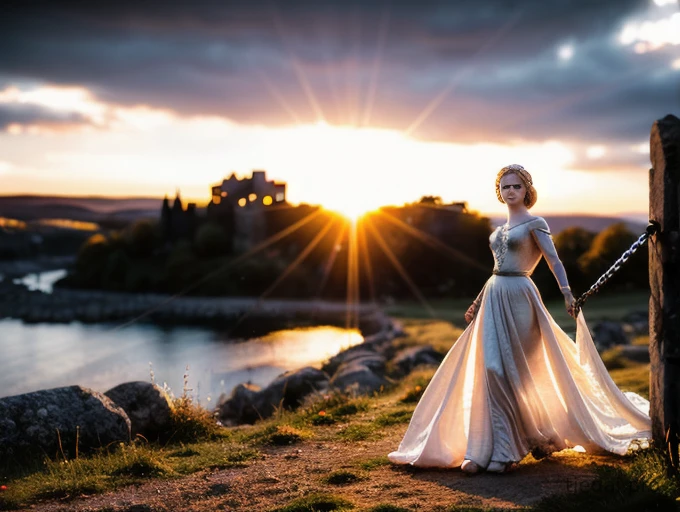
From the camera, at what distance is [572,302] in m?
7.41

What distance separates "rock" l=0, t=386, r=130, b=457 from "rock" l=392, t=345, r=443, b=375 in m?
10.2

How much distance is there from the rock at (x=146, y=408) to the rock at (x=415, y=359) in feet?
29.3

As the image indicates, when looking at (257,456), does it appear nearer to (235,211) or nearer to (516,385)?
(516,385)

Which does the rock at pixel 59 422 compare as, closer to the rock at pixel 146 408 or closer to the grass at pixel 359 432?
the rock at pixel 146 408

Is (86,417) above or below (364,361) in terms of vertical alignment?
above

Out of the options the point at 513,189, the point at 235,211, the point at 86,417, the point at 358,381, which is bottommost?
the point at 358,381

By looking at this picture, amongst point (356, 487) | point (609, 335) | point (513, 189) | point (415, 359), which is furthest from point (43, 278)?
point (513, 189)

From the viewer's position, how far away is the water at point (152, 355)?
24.9 metres

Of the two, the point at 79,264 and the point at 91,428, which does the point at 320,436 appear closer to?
Answer: the point at 91,428

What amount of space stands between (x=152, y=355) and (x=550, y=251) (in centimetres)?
2744

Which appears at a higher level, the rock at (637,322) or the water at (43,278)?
the rock at (637,322)

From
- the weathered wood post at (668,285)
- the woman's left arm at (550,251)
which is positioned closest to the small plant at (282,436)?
the woman's left arm at (550,251)

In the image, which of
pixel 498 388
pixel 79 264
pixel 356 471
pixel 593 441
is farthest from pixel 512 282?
pixel 79 264

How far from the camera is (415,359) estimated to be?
62.4ft
